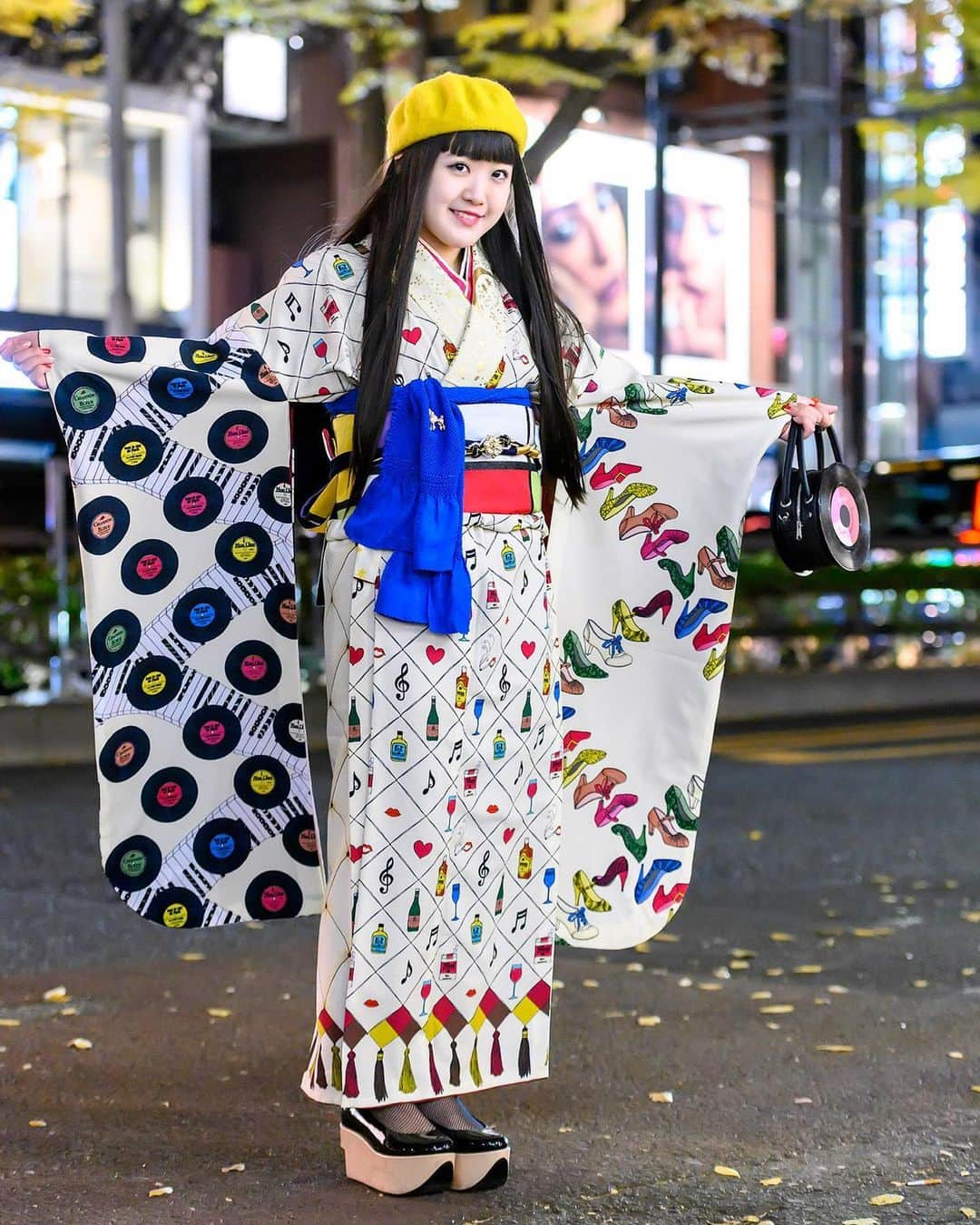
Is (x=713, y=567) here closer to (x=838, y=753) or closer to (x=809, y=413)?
(x=809, y=413)

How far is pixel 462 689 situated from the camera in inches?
133

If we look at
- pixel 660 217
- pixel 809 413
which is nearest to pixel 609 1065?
pixel 809 413

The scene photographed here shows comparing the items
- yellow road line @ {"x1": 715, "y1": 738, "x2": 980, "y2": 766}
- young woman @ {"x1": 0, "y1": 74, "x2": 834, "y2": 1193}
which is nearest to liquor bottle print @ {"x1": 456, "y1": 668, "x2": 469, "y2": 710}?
young woman @ {"x1": 0, "y1": 74, "x2": 834, "y2": 1193}

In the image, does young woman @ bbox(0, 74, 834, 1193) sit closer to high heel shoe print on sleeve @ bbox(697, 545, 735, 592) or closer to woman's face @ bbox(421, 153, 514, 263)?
woman's face @ bbox(421, 153, 514, 263)

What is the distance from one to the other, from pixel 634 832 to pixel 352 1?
949cm

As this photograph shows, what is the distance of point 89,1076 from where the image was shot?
409 centimetres

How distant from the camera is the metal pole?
45.4 feet

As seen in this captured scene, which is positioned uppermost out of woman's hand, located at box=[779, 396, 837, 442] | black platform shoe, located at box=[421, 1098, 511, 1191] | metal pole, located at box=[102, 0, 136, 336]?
metal pole, located at box=[102, 0, 136, 336]

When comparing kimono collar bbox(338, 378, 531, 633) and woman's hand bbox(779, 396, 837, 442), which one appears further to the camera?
woman's hand bbox(779, 396, 837, 442)

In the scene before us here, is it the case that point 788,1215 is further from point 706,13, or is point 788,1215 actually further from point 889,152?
point 889,152

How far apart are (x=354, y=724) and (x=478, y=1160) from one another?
80 cm

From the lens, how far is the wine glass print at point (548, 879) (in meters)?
3.53

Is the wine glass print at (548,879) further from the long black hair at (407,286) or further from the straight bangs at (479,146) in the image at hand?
the straight bangs at (479,146)

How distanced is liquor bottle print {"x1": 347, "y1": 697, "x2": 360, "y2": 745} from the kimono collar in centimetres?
18
